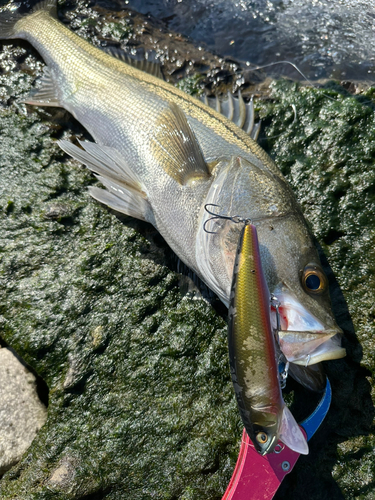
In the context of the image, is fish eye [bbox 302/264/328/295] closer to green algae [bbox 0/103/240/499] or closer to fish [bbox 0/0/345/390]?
fish [bbox 0/0/345/390]

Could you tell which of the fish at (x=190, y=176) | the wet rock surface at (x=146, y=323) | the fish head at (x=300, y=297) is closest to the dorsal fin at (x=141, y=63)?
the fish at (x=190, y=176)

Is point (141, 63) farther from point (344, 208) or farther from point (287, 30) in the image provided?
point (344, 208)

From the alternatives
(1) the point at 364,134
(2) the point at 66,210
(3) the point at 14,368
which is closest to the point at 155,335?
(3) the point at 14,368

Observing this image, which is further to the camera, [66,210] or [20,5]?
[20,5]

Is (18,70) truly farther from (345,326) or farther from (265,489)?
(265,489)

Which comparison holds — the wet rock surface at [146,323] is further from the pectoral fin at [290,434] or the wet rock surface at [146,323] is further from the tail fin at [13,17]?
the tail fin at [13,17]
